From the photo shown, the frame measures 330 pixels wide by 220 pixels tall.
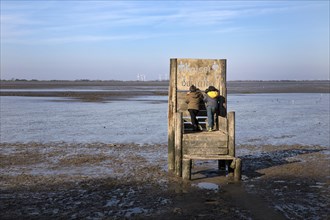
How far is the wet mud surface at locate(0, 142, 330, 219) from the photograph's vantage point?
24.7ft

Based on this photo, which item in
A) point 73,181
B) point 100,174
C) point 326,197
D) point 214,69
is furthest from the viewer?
point 214,69

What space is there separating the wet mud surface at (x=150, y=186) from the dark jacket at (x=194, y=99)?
6.01ft

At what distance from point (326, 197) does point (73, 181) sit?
19.2ft

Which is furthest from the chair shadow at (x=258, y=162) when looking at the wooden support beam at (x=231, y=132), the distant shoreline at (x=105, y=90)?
the distant shoreline at (x=105, y=90)

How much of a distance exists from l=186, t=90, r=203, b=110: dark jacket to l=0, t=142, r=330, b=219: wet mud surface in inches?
72.1

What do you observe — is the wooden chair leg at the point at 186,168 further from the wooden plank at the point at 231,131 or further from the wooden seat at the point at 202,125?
the wooden plank at the point at 231,131

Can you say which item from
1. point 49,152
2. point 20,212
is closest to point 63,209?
point 20,212

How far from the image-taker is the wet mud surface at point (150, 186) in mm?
7535

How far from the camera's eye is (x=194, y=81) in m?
11.5

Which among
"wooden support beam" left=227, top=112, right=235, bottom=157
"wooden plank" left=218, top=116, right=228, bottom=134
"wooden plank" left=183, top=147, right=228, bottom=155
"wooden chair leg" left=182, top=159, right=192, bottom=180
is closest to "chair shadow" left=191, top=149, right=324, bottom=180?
"wooden chair leg" left=182, top=159, right=192, bottom=180

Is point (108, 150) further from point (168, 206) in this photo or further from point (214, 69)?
point (168, 206)

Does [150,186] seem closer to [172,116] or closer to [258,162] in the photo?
[172,116]

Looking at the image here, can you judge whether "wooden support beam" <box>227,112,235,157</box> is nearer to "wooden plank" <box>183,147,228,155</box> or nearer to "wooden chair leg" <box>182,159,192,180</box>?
"wooden plank" <box>183,147,228,155</box>

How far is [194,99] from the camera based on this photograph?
1115 centimetres
